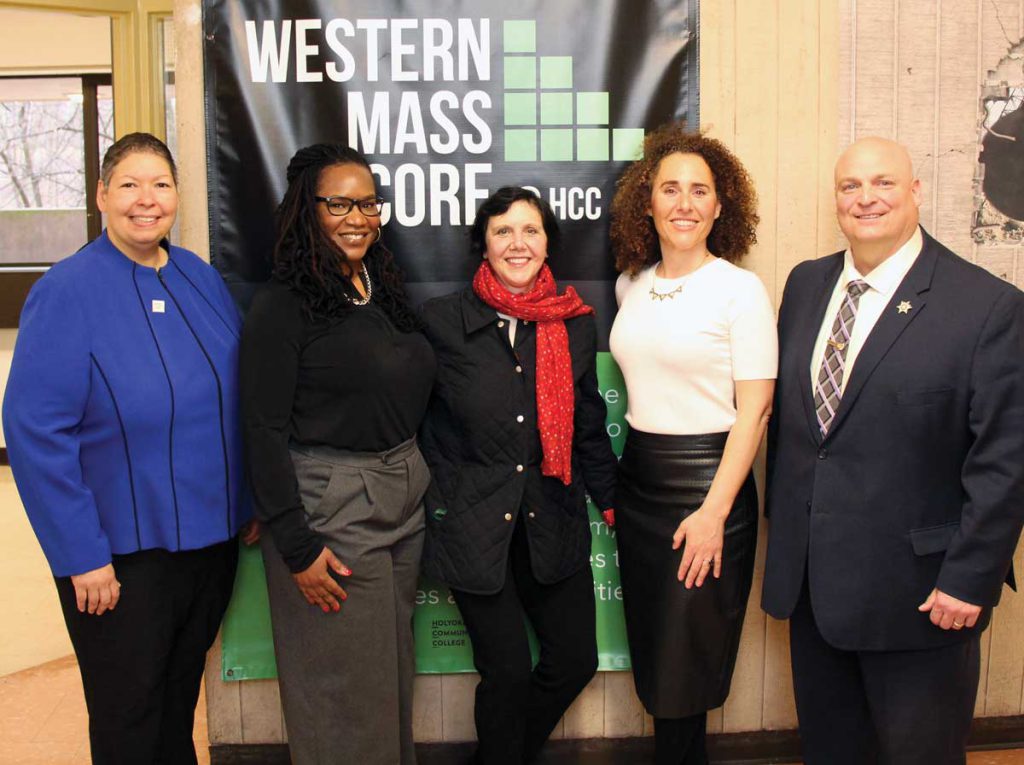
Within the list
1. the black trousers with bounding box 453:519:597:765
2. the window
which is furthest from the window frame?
the window

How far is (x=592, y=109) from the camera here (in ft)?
7.74

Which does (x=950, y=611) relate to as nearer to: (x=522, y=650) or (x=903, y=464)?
(x=903, y=464)

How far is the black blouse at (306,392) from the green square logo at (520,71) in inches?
33.9

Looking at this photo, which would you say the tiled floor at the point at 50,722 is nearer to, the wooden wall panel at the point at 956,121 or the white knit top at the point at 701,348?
the white knit top at the point at 701,348

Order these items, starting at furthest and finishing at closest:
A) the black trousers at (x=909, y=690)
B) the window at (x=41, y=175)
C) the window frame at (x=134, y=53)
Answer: the window at (x=41, y=175)
the window frame at (x=134, y=53)
the black trousers at (x=909, y=690)

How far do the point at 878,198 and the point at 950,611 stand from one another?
0.90 m

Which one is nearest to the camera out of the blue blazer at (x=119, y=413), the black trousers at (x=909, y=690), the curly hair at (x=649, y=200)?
the blue blazer at (x=119, y=413)

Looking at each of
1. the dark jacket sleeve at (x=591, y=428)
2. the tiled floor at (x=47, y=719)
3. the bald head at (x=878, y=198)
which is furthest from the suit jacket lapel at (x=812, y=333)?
the tiled floor at (x=47, y=719)

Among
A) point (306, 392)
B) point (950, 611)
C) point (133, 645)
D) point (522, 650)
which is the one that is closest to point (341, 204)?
point (306, 392)

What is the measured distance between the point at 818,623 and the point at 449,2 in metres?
1.90

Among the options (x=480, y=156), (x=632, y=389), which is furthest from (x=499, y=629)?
(x=480, y=156)

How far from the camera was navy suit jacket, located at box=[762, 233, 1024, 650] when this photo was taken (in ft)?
5.48

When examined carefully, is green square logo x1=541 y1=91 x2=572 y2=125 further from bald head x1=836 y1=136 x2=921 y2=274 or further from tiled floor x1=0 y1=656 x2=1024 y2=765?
tiled floor x1=0 y1=656 x2=1024 y2=765

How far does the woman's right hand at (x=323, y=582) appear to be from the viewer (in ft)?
6.01
